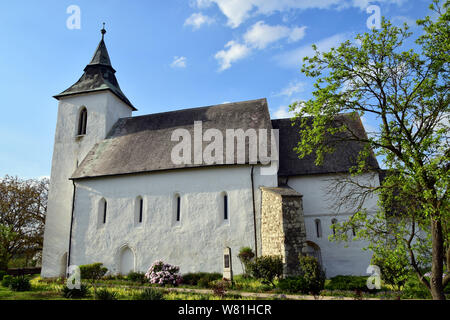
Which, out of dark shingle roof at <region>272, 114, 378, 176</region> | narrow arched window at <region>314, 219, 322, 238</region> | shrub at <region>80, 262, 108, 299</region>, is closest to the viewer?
shrub at <region>80, 262, 108, 299</region>

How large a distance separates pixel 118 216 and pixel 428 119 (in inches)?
678

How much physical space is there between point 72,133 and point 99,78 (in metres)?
4.94

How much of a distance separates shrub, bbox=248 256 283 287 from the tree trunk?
6649 millimetres

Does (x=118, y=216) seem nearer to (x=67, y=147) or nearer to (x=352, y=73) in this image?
(x=67, y=147)

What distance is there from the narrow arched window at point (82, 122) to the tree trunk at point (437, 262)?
22.7 m

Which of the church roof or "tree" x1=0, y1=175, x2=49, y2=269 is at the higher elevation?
the church roof

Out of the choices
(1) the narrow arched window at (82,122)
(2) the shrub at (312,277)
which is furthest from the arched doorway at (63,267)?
(2) the shrub at (312,277)

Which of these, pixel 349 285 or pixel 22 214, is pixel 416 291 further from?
pixel 22 214

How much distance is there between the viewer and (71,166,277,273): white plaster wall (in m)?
17.3

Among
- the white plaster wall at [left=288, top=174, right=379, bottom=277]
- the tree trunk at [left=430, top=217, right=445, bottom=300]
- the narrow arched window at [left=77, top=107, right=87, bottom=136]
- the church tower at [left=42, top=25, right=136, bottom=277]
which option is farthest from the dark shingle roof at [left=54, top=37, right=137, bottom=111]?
the tree trunk at [left=430, top=217, right=445, bottom=300]

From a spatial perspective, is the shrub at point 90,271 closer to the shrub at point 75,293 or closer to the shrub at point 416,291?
the shrub at point 75,293

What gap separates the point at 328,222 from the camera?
18.2 metres

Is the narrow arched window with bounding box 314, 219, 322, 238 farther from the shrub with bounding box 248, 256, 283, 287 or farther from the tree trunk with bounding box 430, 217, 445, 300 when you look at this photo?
the tree trunk with bounding box 430, 217, 445, 300

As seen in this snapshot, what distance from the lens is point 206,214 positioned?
703 inches
